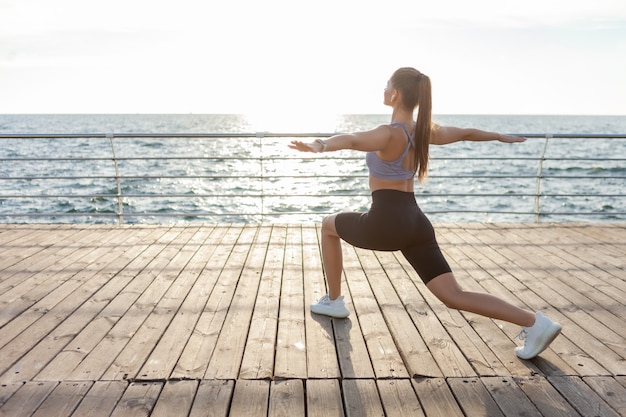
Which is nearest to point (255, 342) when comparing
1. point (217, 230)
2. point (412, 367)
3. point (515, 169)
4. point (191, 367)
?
point (191, 367)

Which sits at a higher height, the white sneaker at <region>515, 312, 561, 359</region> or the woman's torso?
the woman's torso

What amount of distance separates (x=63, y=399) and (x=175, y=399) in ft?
1.63

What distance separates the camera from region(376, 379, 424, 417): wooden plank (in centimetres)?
234

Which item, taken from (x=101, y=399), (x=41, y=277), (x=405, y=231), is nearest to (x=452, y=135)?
(x=405, y=231)

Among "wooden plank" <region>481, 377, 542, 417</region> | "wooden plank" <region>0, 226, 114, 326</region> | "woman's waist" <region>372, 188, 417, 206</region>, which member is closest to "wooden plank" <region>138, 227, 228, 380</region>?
"wooden plank" <region>0, 226, 114, 326</region>

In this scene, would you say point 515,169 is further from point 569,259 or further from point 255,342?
point 255,342

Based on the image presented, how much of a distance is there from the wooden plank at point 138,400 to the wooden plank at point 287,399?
0.52 meters

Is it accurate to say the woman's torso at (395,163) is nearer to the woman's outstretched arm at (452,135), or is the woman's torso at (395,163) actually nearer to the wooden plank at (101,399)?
the woman's outstretched arm at (452,135)

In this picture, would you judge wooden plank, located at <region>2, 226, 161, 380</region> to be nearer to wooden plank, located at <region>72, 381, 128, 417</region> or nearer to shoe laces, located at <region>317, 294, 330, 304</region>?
wooden plank, located at <region>72, 381, 128, 417</region>

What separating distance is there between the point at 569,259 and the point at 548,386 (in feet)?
8.50

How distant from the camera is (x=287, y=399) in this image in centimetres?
244

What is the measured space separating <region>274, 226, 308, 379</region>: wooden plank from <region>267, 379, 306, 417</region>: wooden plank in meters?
0.08

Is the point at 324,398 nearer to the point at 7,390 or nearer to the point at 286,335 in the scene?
the point at 286,335

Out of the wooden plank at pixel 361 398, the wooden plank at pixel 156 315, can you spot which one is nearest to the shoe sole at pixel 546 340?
the wooden plank at pixel 361 398
